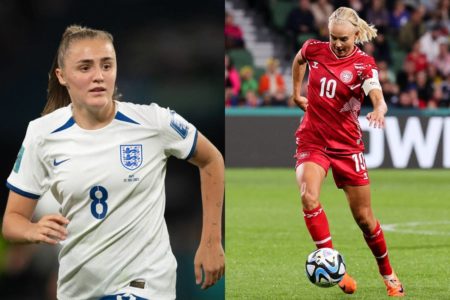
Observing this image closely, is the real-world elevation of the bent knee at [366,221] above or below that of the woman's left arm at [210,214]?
below

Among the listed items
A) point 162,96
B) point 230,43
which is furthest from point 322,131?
point 230,43

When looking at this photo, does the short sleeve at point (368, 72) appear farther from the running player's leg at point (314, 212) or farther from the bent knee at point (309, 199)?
the bent knee at point (309, 199)

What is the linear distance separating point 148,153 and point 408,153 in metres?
16.1

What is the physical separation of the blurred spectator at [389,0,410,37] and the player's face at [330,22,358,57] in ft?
53.5

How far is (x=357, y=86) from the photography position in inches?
300

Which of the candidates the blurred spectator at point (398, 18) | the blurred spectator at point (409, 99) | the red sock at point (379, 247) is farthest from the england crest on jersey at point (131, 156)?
the blurred spectator at point (398, 18)

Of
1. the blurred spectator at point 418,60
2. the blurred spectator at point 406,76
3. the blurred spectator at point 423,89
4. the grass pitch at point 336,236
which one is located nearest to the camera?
the grass pitch at point 336,236

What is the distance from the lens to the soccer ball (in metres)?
6.92

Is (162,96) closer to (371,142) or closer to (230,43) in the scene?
(371,142)

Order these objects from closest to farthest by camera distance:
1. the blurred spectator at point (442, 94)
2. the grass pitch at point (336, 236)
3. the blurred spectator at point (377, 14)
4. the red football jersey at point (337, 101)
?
the red football jersey at point (337, 101)
the grass pitch at point (336, 236)
the blurred spectator at point (442, 94)
the blurred spectator at point (377, 14)

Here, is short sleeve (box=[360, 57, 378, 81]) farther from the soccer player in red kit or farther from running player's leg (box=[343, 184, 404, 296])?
running player's leg (box=[343, 184, 404, 296])

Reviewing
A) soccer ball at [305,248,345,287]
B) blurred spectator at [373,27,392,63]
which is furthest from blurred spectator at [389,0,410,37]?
soccer ball at [305,248,345,287]

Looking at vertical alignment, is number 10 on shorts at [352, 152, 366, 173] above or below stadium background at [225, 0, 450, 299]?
above

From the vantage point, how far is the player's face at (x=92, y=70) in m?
3.73
